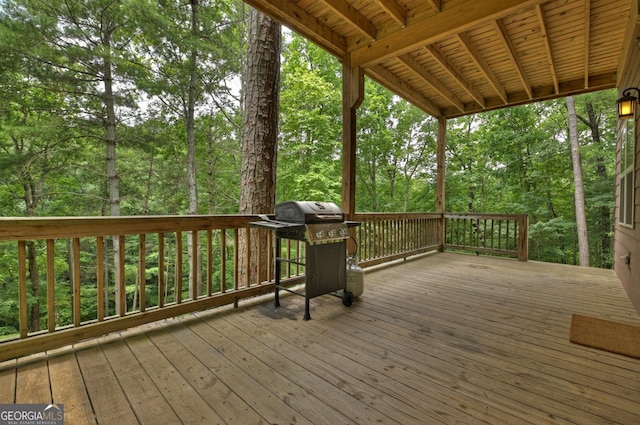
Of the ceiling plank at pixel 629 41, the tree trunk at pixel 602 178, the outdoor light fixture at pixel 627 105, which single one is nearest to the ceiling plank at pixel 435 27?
the ceiling plank at pixel 629 41

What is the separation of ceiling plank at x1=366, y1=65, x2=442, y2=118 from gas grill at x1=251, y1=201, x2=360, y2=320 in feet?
8.42

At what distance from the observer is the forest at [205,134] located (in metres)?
6.16

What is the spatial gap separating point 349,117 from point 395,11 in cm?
124

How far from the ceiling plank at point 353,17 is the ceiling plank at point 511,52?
146 centimetres

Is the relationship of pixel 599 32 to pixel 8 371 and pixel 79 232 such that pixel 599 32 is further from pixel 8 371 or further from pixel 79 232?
pixel 8 371

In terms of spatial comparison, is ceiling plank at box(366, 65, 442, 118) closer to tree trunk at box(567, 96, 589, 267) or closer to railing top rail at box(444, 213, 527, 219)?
railing top rail at box(444, 213, 527, 219)

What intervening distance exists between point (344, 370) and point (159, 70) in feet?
28.5

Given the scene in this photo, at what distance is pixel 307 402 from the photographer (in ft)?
4.84

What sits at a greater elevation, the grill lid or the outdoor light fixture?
the outdoor light fixture

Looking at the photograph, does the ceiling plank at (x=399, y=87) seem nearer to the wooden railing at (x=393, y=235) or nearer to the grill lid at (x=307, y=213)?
the wooden railing at (x=393, y=235)

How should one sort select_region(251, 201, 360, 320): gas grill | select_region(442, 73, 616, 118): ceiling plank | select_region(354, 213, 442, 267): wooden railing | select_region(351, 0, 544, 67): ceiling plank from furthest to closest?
1. select_region(442, 73, 616, 118): ceiling plank
2. select_region(354, 213, 442, 267): wooden railing
3. select_region(351, 0, 544, 67): ceiling plank
4. select_region(251, 201, 360, 320): gas grill

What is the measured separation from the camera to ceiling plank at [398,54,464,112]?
4082 mm

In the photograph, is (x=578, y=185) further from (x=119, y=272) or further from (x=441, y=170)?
(x=119, y=272)

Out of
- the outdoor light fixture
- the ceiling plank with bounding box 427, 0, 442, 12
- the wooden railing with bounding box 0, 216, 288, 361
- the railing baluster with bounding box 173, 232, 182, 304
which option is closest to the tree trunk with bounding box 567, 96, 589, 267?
the outdoor light fixture
